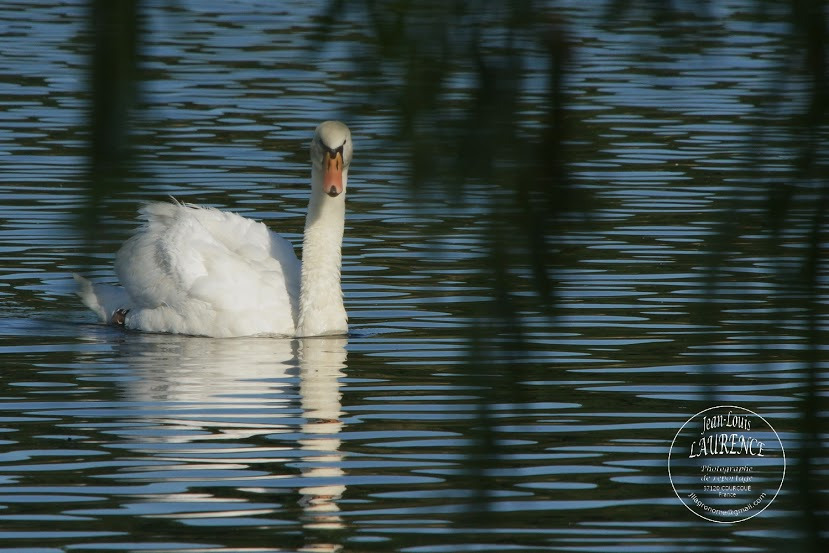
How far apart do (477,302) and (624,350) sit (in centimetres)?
747

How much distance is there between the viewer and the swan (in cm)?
1085

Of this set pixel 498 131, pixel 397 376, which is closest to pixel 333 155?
pixel 397 376

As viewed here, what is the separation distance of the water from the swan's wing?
34 centimetres

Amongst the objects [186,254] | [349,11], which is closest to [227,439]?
[186,254]

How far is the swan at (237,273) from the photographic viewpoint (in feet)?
35.6

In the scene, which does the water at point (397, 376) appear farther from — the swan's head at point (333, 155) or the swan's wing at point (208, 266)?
the swan's head at point (333, 155)

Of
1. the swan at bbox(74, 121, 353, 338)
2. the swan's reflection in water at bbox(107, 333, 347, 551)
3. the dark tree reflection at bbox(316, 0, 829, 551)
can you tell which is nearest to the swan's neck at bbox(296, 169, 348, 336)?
the swan at bbox(74, 121, 353, 338)

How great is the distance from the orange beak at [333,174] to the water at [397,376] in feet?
2.90

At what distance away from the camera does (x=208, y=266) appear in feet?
36.6

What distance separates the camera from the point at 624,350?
959cm

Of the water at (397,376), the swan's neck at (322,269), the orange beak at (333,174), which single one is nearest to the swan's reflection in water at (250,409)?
the water at (397,376)

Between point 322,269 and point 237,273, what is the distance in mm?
596

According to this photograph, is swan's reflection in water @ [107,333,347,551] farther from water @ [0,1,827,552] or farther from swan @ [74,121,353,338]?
swan @ [74,121,353,338]

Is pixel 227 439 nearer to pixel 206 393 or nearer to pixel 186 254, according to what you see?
pixel 206 393
